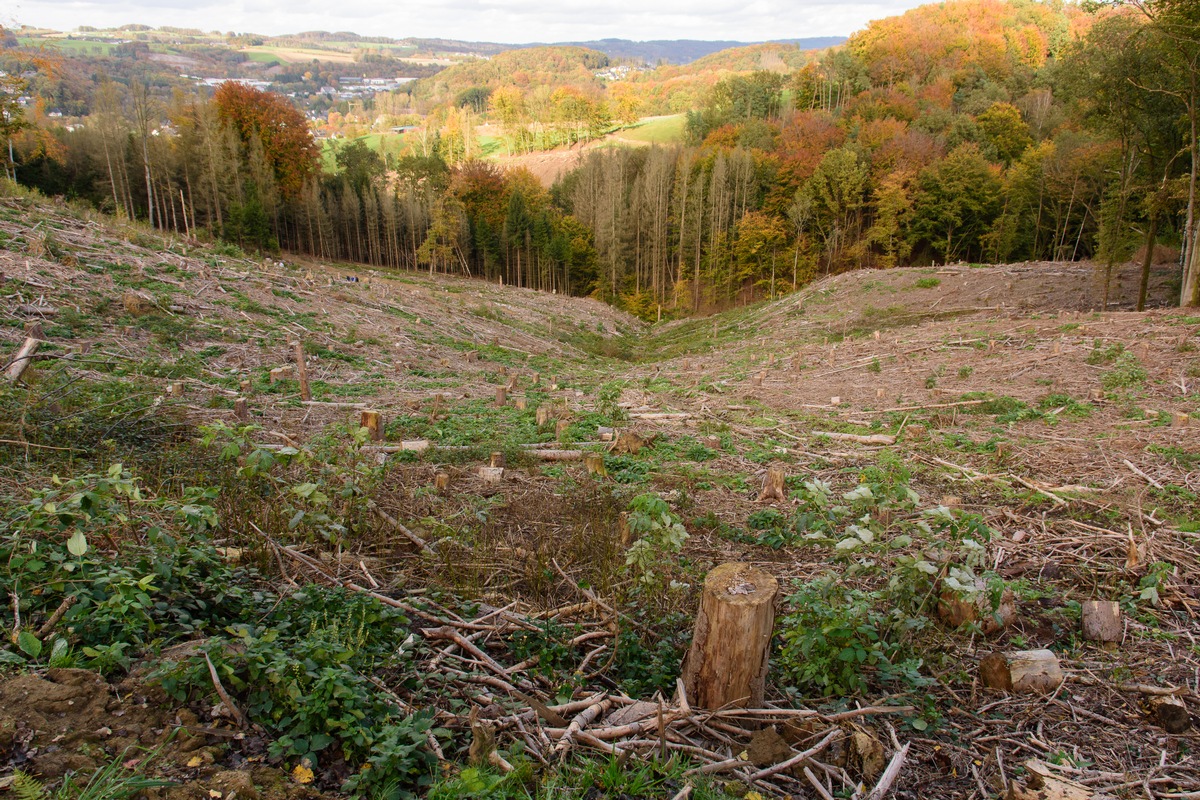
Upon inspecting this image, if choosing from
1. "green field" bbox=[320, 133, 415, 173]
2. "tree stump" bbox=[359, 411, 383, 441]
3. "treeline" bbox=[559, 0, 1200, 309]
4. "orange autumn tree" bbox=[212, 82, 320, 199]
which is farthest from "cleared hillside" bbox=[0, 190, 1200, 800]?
"green field" bbox=[320, 133, 415, 173]

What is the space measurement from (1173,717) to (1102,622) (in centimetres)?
74

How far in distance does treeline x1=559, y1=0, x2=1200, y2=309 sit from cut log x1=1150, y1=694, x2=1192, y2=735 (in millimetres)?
24555

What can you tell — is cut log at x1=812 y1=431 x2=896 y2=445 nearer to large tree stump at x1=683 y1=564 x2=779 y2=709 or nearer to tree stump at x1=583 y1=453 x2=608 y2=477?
tree stump at x1=583 y1=453 x2=608 y2=477

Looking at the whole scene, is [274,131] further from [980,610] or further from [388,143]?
[388,143]

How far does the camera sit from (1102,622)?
368cm

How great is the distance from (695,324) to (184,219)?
113ft

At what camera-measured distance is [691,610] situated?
4.03 meters

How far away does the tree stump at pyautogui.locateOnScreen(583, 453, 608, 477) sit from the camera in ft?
22.4

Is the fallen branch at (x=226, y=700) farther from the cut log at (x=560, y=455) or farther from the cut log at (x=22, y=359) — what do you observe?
the cut log at (x=22, y=359)

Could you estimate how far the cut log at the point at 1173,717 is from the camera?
300cm

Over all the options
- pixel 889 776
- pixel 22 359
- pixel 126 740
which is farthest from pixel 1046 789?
pixel 22 359

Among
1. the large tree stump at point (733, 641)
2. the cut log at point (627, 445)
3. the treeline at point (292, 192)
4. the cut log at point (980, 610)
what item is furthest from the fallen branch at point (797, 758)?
the treeline at point (292, 192)

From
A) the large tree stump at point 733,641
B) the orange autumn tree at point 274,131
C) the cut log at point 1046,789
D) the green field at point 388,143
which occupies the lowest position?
the cut log at point 1046,789

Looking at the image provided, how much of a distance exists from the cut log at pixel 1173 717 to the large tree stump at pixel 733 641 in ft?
6.30
